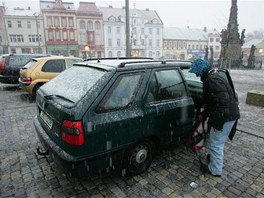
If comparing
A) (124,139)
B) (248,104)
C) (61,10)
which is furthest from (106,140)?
(61,10)

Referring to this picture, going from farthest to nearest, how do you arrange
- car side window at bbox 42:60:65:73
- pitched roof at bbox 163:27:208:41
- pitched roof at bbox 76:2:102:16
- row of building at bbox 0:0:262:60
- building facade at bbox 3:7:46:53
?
pitched roof at bbox 163:27:208:41 < pitched roof at bbox 76:2:102:16 < row of building at bbox 0:0:262:60 < building facade at bbox 3:7:46:53 < car side window at bbox 42:60:65:73

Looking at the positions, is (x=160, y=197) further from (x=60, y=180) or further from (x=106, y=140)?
(x=60, y=180)

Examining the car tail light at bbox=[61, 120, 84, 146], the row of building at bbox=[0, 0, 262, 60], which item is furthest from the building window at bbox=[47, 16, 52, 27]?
the car tail light at bbox=[61, 120, 84, 146]

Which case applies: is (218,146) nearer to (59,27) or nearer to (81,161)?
(81,161)

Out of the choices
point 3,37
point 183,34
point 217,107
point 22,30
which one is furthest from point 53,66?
point 183,34

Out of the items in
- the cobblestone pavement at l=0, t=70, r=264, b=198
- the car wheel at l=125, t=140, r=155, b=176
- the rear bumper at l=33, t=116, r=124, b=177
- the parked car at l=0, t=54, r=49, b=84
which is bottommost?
the cobblestone pavement at l=0, t=70, r=264, b=198

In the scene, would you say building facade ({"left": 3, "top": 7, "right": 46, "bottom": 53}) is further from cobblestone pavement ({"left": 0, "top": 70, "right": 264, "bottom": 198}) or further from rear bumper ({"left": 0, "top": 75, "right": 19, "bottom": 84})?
cobblestone pavement ({"left": 0, "top": 70, "right": 264, "bottom": 198})

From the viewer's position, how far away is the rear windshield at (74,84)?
2.78 meters

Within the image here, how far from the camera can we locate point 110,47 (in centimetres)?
5056

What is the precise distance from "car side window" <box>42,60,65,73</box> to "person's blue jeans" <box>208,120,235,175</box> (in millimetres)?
6573

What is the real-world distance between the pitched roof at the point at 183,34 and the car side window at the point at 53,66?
5319 centimetres

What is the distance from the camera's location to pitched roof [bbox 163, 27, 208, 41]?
59.4 metres

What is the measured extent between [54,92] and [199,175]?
2.69 metres

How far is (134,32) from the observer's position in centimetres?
5175
